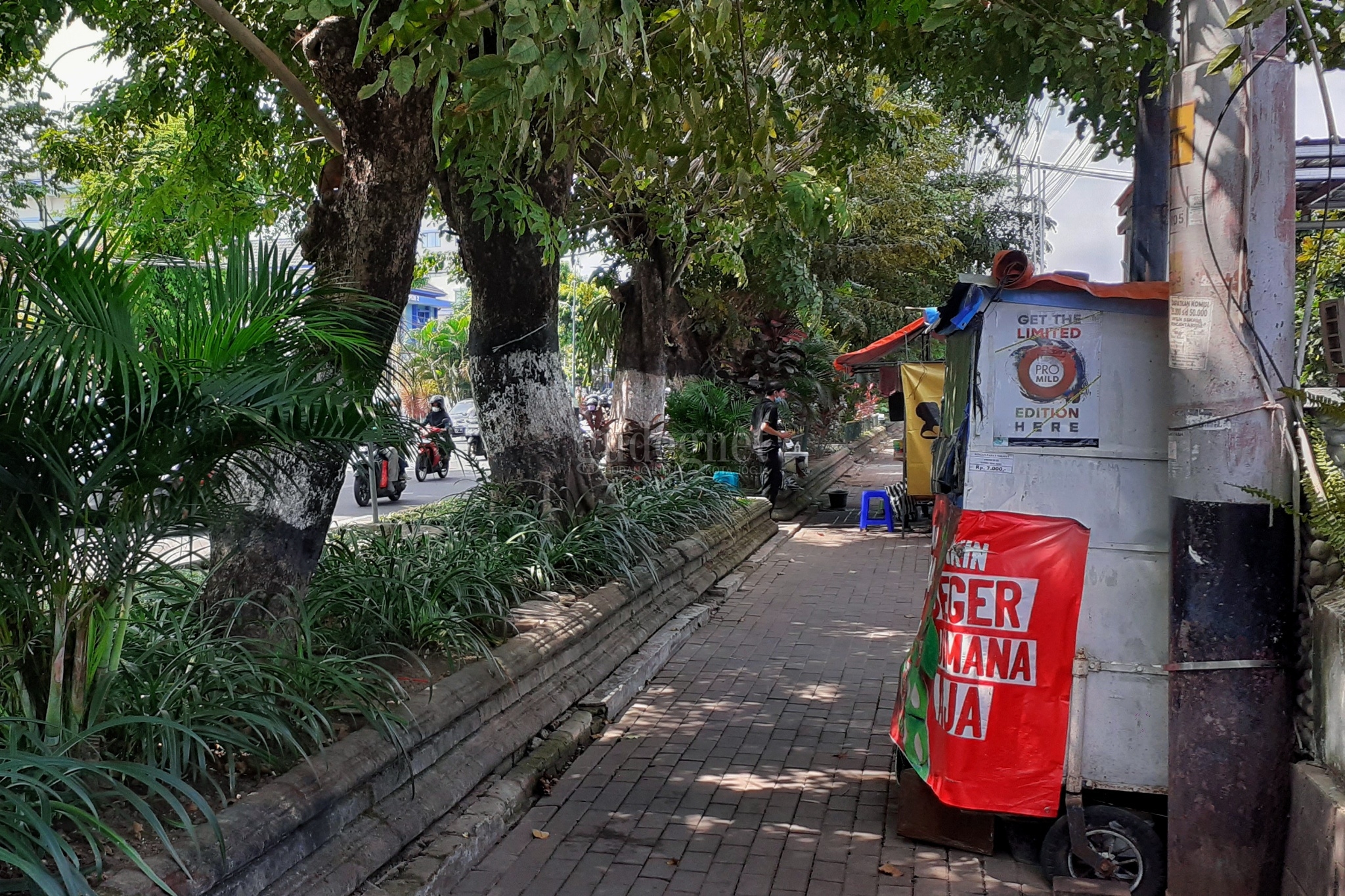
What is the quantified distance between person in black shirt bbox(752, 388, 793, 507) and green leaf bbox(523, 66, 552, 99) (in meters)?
11.2

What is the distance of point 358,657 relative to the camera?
16.4 ft

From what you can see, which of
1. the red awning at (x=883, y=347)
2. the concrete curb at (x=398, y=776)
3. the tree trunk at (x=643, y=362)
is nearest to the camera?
the concrete curb at (x=398, y=776)

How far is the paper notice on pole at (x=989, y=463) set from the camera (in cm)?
412

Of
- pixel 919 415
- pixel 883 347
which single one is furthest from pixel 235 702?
pixel 919 415

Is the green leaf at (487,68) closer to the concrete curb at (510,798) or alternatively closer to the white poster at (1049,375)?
the white poster at (1049,375)

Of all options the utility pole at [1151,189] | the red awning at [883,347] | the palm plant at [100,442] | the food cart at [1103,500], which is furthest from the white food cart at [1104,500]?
the red awning at [883,347]

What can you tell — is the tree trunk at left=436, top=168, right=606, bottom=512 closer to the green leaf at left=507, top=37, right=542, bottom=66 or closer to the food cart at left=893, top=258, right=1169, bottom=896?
the green leaf at left=507, top=37, right=542, bottom=66

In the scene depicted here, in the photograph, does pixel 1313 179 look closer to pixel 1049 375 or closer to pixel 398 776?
pixel 1049 375

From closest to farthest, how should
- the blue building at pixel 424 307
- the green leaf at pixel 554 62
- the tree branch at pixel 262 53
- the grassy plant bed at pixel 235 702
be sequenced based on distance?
the grassy plant bed at pixel 235 702 < the green leaf at pixel 554 62 < the tree branch at pixel 262 53 < the blue building at pixel 424 307

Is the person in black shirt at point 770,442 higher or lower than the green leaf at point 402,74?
lower

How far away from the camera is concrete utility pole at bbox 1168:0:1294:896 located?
3.71 metres

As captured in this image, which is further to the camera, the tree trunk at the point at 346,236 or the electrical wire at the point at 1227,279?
the tree trunk at the point at 346,236

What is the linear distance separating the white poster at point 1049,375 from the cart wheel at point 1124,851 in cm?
135

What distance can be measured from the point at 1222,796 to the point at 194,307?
12.7ft
